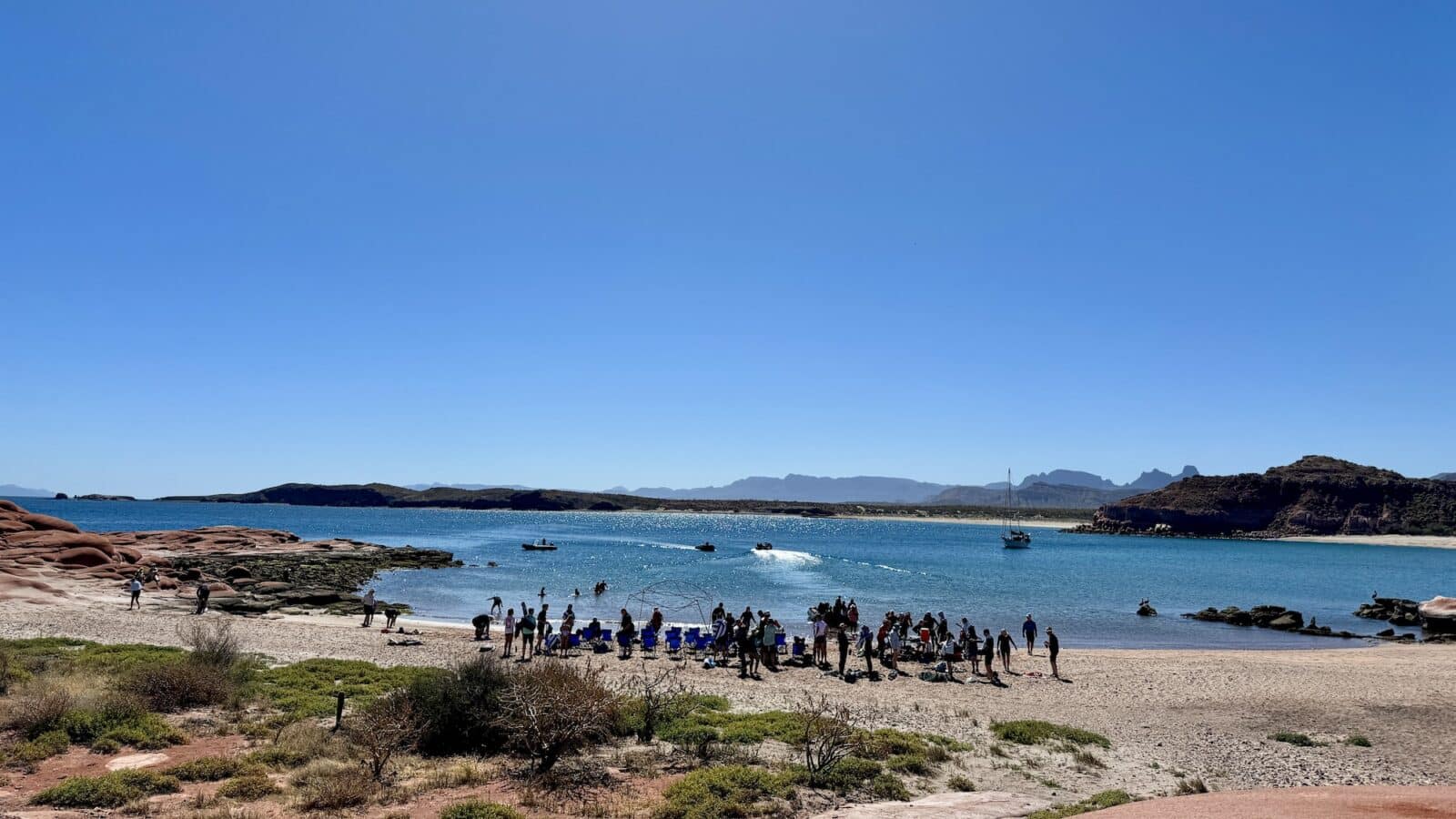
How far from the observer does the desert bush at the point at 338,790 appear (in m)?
9.18

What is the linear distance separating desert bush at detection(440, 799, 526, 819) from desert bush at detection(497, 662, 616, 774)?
5.25 feet

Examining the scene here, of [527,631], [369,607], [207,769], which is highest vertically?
[207,769]

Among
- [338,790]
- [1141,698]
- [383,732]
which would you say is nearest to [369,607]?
[383,732]

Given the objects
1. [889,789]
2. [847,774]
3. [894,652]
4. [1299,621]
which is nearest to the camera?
[889,789]

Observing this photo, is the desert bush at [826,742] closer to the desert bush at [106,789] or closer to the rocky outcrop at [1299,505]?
the desert bush at [106,789]

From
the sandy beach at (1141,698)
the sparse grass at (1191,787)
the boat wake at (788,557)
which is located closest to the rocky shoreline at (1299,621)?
the sandy beach at (1141,698)

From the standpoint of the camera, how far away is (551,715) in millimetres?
11133

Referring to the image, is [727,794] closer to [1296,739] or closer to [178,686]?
[178,686]

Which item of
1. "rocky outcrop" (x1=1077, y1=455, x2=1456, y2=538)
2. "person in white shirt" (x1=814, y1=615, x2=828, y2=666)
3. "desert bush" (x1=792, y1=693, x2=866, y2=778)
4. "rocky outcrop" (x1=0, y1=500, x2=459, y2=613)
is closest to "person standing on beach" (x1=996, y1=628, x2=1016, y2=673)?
"person in white shirt" (x1=814, y1=615, x2=828, y2=666)

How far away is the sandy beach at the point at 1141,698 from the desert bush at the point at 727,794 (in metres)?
3.28

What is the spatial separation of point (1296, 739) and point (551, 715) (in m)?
14.1

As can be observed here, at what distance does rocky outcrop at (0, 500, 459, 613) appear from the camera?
109 feet

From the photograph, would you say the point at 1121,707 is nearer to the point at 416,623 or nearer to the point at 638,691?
the point at 638,691

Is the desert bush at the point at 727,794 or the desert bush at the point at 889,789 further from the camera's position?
the desert bush at the point at 889,789
